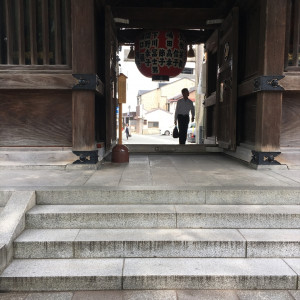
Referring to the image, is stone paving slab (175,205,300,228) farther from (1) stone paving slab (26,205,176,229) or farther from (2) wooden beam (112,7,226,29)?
(2) wooden beam (112,7,226,29)

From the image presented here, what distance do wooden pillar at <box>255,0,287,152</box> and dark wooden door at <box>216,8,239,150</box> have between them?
1.01 meters

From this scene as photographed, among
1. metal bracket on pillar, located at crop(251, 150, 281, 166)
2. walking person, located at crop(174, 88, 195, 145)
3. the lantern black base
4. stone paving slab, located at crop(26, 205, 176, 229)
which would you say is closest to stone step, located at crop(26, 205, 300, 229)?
stone paving slab, located at crop(26, 205, 176, 229)

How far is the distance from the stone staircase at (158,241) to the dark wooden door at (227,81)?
3.03 meters

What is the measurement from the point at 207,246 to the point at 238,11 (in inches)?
211

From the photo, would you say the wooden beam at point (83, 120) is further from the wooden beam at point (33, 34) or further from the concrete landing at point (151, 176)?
the wooden beam at point (33, 34)

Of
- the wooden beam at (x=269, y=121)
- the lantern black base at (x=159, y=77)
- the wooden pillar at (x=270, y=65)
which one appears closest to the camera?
the wooden pillar at (x=270, y=65)

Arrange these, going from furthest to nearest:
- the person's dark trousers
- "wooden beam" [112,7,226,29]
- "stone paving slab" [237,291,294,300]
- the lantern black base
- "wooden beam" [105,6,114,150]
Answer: the person's dark trousers
the lantern black base
"wooden beam" [112,7,226,29]
"wooden beam" [105,6,114,150]
"stone paving slab" [237,291,294,300]

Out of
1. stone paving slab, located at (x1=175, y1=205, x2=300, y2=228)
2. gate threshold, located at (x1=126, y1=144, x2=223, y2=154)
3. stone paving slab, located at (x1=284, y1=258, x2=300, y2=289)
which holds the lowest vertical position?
stone paving slab, located at (x1=284, y1=258, x2=300, y2=289)

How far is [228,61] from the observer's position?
6871 mm

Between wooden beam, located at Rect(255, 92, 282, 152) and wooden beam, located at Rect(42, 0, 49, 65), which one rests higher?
wooden beam, located at Rect(42, 0, 49, 65)

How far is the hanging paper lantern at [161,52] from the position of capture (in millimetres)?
7953

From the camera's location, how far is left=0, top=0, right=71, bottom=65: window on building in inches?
216

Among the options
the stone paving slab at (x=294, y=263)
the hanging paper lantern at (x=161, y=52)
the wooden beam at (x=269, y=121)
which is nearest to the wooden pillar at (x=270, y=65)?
the wooden beam at (x=269, y=121)

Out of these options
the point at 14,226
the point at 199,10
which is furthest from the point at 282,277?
the point at 199,10
